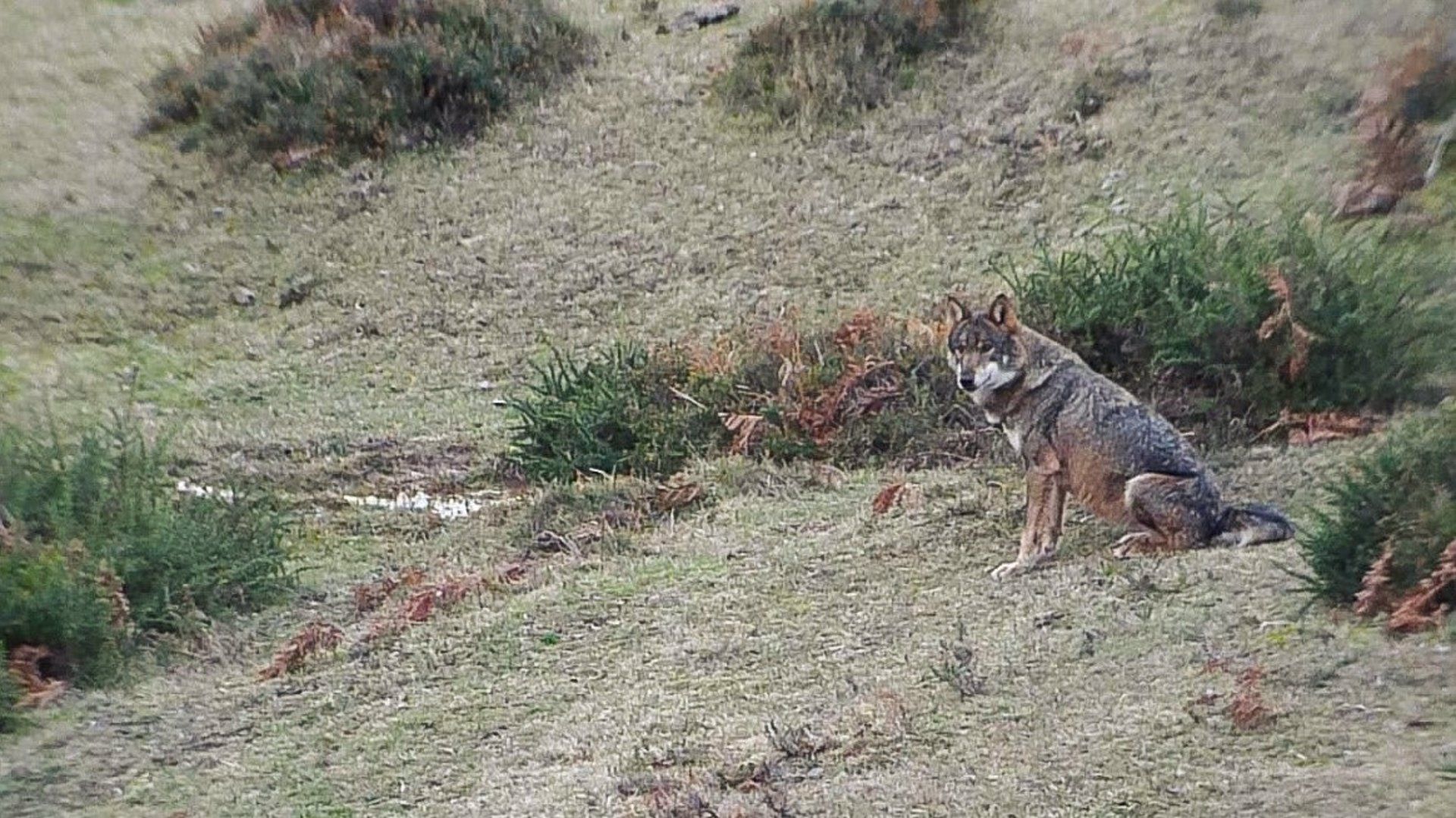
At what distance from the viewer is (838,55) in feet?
48.0

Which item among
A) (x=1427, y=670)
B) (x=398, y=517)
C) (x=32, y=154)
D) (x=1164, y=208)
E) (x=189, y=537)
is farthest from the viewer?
(x=32, y=154)

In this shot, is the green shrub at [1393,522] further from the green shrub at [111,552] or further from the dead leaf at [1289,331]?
the green shrub at [111,552]

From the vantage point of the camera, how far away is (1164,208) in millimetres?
12156

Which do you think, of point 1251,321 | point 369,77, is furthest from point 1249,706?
point 369,77

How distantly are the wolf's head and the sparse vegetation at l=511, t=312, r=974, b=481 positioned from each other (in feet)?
4.94

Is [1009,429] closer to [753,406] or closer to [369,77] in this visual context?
[753,406]

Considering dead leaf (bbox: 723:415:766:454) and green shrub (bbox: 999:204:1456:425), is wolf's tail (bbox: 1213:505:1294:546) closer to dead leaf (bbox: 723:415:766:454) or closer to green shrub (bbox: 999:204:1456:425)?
green shrub (bbox: 999:204:1456:425)

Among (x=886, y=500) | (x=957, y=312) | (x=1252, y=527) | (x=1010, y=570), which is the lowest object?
(x=886, y=500)

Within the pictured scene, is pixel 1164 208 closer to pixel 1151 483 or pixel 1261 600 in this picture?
pixel 1151 483

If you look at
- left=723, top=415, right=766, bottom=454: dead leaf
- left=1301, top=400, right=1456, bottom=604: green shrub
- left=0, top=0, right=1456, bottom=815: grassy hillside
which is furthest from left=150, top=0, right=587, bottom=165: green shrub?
left=1301, top=400, right=1456, bottom=604: green shrub

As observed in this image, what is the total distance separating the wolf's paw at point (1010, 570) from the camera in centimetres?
740

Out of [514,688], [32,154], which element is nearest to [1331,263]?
[514,688]

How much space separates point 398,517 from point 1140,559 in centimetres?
430

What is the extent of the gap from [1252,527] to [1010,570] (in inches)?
36.9
